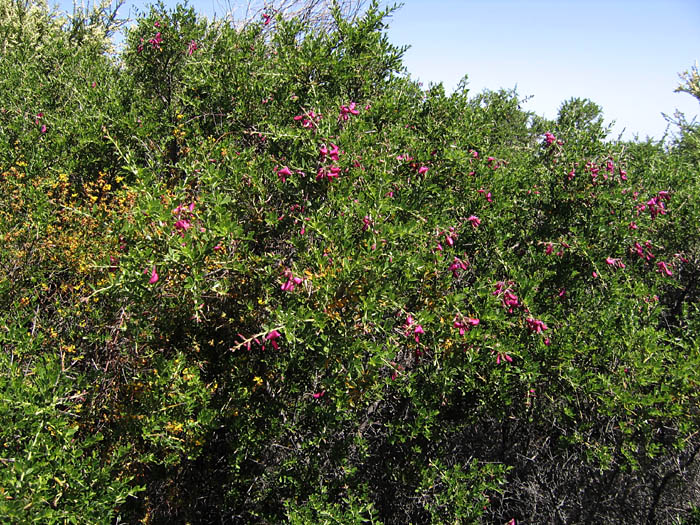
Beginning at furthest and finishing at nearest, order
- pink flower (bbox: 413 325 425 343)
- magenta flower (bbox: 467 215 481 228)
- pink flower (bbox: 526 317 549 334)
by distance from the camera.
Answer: magenta flower (bbox: 467 215 481 228) < pink flower (bbox: 526 317 549 334) < pink flower (bbox: 413 325 425 343)

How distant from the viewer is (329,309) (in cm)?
318

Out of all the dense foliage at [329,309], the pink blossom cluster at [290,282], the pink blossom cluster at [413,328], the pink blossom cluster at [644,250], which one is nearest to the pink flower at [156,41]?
the dense foliage at [329,309]

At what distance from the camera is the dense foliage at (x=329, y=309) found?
3230 mm

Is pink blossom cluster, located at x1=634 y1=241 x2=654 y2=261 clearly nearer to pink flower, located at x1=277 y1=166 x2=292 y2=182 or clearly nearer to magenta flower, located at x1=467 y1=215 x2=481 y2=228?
magenta flower, located at x1=467 y1=215 x2=481 y2=228

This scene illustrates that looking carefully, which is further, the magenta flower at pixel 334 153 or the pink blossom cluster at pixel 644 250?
the pink blossom cluster at pixel 644 250

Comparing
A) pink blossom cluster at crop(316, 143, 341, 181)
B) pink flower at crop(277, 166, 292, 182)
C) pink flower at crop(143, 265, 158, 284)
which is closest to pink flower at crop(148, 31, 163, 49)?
pink flower at crop(277, 166, 292, 182)

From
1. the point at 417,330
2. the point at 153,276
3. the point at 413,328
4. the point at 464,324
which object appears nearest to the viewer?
the point at 153,276

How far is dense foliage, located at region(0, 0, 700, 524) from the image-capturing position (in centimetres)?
323

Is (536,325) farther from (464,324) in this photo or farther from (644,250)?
(644,250)

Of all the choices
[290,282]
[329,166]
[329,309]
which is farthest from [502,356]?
[329,166]

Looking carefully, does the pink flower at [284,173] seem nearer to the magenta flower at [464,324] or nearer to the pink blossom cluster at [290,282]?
the pink blossom cluster at [290,282]

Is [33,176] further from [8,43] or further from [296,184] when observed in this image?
[8,43]

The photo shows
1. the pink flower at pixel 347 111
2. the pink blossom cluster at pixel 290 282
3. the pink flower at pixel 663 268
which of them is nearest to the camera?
the pink blossom cluster at pixel 290 282

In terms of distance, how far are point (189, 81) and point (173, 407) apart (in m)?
3.17
